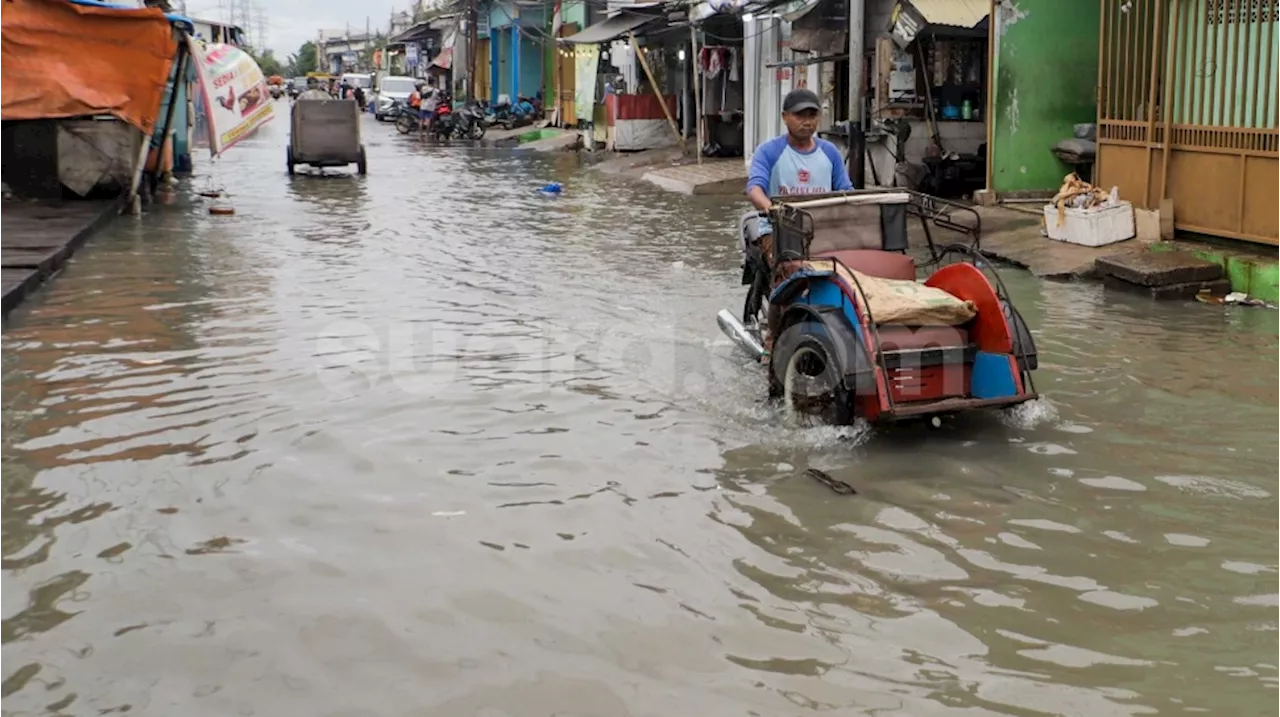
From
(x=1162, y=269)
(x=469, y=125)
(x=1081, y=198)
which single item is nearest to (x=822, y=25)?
(x=1081, y=198)

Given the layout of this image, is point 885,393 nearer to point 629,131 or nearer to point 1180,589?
point 1180,589

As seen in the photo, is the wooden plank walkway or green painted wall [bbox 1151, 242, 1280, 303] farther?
the wooden plank walkway

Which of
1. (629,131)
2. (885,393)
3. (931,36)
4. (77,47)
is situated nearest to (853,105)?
(931,36)

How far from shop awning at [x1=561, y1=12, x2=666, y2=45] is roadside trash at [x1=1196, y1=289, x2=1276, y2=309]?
59.9ft

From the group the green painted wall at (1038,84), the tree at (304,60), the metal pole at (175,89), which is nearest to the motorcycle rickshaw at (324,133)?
the metal pole at (175,89)

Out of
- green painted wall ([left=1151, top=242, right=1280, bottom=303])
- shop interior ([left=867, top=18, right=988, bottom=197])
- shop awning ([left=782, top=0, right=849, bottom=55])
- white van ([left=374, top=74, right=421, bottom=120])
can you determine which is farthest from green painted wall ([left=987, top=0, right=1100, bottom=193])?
white van ([left=374, top=74, right=421, bottom=120])

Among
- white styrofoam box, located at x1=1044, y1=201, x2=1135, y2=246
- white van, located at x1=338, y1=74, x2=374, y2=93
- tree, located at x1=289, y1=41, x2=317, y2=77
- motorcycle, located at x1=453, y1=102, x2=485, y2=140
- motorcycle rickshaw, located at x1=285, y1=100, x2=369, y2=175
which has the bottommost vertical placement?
white styrofoam box, located at x1=1044, y1=201, x2=1135, y2=246

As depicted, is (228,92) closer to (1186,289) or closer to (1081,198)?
(1081,198)

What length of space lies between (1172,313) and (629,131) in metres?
20.8

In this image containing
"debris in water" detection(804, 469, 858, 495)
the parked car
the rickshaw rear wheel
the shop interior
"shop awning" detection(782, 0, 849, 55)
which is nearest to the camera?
"debris in water" detection(804, 469, 858, 495)

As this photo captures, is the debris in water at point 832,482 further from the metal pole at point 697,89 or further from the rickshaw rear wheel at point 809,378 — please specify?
the metal pole at point 697,89

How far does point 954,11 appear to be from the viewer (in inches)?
656

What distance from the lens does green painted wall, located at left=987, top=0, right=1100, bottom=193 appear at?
589 inches

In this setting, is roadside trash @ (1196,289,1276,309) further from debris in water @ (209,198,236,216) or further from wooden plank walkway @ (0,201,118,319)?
debris in water @ (209,198,236,216)
